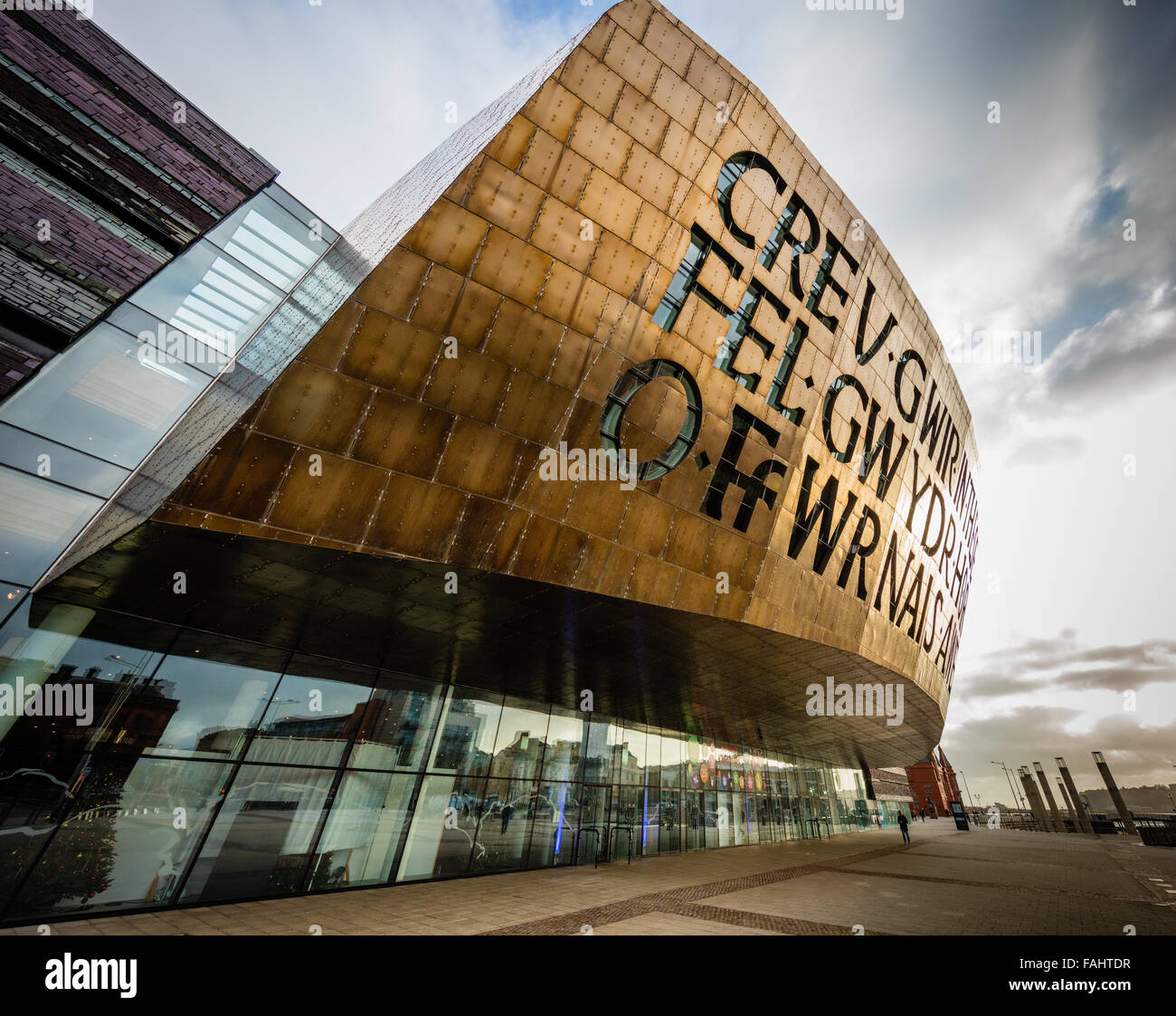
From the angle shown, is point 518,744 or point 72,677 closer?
point 72,677

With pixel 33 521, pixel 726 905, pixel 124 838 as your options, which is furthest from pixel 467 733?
pixel 33 521

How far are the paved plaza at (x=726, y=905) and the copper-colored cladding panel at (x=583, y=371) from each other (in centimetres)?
625

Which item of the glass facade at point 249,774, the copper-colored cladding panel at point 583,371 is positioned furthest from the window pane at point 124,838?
the copper-colored cladding panel at point 583,371

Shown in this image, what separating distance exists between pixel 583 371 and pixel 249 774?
1193 cm

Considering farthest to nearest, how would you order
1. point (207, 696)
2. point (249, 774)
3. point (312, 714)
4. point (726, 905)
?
point (312, 714), point (726, 905), point (249, 774), point (207, 696)

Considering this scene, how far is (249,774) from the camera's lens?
39.7ft

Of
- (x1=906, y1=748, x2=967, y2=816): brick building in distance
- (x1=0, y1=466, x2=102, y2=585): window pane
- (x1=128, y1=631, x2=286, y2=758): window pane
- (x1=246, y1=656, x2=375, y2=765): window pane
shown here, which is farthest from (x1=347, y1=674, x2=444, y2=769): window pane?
(x1=906, y1=748, x2=967, y2=816): brick building in distance

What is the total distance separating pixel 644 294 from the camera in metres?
12.1

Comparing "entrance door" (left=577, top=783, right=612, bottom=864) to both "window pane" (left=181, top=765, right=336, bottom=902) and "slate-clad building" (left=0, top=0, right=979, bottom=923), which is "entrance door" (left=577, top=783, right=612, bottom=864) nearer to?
"slate-clad building" (left=0, top=0, right=979, bottom=923)

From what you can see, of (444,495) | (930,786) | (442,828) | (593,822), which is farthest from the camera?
(930,786)

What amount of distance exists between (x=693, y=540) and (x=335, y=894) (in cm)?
1192

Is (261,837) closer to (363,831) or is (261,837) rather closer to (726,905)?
(363,831)

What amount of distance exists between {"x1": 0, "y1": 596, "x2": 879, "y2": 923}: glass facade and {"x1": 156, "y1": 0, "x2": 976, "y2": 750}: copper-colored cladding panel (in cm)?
575
